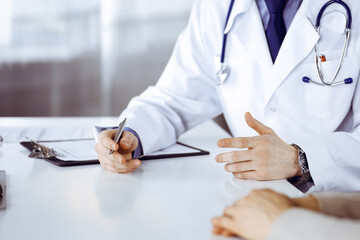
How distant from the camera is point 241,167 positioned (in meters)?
0.93

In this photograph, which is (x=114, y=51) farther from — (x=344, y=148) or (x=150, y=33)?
(x=344, y=148)

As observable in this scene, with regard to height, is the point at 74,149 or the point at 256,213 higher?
the point at 256,213

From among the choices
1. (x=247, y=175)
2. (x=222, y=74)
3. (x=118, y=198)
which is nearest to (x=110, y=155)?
(x=118, y=198)

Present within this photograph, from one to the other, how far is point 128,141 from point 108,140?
7cm

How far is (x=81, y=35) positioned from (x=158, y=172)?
10.5 ft

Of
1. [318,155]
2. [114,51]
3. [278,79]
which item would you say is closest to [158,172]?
[318,155]

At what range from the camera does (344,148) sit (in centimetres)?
100


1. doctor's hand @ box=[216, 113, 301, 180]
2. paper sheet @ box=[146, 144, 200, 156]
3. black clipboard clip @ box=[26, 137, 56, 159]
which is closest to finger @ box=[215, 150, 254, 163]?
doctor's hand @ box=[216, 113, 301, 180]

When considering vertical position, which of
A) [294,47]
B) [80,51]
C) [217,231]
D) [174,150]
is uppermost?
[294,47]

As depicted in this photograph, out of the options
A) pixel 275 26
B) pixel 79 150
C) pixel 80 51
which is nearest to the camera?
pixel 79 150

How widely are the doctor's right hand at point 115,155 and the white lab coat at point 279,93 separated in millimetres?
83

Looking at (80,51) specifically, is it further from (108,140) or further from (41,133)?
(108,140)

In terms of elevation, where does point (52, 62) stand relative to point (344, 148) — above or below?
below

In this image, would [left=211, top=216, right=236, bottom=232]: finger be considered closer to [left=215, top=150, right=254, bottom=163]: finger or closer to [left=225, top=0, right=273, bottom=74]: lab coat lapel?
[left=215, top=150, right=254, bottom=163]: finger
